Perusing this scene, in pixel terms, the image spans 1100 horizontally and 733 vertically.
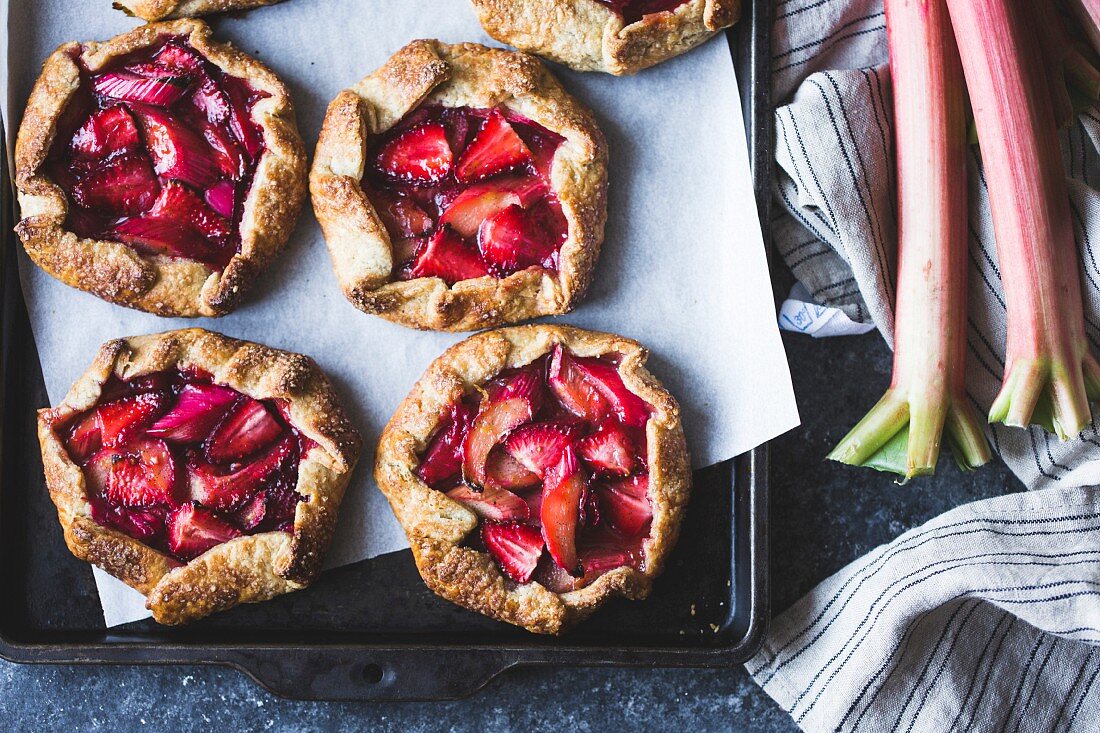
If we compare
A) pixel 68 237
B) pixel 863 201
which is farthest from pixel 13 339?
pixel 863 201

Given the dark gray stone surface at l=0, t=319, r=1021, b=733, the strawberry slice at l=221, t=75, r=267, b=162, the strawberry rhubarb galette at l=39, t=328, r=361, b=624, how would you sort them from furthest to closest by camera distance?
1. the dark gray stone surface at l=0, t=319, r=1021, b=733
2. the strawberry slice at l=221, t=75, r=267, b=162
3. the strawberry rhubarb galette at l=39, t=328, r=361, b=624

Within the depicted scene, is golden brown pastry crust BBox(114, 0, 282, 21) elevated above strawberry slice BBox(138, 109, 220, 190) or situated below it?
above

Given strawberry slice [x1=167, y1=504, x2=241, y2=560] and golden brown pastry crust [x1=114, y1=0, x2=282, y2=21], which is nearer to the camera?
strawberry slice [x1=167, y1=504, x2=241, y2=560]

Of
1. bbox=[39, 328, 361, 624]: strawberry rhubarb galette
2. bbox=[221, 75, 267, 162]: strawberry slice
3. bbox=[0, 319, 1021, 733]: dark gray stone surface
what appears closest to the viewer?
bbox=[39, 328, 361, 624]: strawberry rhubarb galette

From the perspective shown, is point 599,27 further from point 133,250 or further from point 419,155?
point 133,250

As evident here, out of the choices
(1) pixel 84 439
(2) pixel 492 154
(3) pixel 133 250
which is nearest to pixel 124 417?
(1) pixel 84 439

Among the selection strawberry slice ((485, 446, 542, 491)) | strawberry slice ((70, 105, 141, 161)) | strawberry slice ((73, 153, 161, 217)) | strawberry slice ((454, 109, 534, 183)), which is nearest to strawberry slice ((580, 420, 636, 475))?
strawberry slice ((485, 446, 542, 491))

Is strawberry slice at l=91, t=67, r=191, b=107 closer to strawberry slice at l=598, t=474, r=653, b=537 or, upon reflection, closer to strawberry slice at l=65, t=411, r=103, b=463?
strawberry slice at l=65, t=411, r=103, b=463
